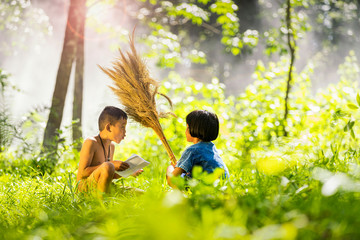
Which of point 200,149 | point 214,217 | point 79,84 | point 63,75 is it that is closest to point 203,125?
point 200,149

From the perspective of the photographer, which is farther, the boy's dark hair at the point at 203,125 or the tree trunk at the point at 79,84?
the tree trunk at the point at 79,84

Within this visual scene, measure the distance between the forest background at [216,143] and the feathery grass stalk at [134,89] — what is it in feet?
0.99

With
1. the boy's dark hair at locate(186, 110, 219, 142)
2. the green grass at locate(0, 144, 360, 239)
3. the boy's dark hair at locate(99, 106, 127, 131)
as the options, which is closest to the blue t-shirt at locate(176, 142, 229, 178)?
the boy's dark hair at locate(186, 110, 219, 142)

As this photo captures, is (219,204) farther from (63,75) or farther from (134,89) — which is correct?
(63,75)

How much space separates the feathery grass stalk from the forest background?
30 centimetres

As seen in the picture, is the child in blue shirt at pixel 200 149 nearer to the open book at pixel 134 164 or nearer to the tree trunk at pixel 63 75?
the open book at pixel 134 164

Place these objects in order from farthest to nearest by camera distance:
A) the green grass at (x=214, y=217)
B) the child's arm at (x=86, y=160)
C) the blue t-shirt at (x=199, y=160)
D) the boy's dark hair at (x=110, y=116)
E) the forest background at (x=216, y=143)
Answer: the boy's dark hair at (x=110, y=116) < the child's arm at (x=86, y=160) < the blue t-shirt at (x=199, y=160) < the forest background at (x=216, y=143) < the green grass at (x=214, y=217)

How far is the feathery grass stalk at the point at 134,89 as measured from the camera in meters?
3.19

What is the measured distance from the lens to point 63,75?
5.15 m

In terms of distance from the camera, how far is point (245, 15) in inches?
615

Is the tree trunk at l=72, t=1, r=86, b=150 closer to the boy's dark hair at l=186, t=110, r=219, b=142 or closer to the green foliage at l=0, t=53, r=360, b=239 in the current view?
the green foliage at l=0, t=53, r=360, b=239

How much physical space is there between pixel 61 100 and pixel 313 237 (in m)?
4.64

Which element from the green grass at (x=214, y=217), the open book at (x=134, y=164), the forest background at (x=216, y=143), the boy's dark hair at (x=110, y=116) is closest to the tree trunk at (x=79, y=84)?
the forest background at (x=216, y=143)

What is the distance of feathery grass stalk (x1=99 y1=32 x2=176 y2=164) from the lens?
319cm
